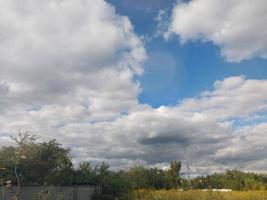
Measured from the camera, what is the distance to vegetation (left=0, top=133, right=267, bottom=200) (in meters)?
34.8

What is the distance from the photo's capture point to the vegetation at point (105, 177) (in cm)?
3478

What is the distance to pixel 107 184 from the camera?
43281 millimetres

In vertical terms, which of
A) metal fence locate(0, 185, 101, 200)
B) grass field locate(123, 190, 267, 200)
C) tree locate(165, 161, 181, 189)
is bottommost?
grass field locate(123, 190, 267, 200)

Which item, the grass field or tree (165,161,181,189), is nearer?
the grass field

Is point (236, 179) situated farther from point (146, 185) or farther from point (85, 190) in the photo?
point (85, 190)

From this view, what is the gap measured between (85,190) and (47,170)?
14.0ft

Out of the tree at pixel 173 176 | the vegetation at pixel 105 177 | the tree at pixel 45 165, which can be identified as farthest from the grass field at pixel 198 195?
the tree at pixel 173 176

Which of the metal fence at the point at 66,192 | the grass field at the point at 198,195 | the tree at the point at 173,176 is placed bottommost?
the grass field at the point at 198,195

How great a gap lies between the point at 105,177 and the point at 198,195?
13.8 meters

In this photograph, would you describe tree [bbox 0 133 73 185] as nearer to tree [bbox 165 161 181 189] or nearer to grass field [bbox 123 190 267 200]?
grass field [bbox 123 190 267 200]

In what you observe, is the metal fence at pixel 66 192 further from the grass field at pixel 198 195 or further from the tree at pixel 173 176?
the tree at pixel 173 176

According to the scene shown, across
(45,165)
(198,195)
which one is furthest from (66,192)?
(198,195)

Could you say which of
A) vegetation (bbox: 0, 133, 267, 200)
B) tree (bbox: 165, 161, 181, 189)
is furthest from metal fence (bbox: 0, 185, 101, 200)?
tree (bbox: 165, 161, 181, 189)

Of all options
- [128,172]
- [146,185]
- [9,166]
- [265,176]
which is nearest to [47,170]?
[9,166]
